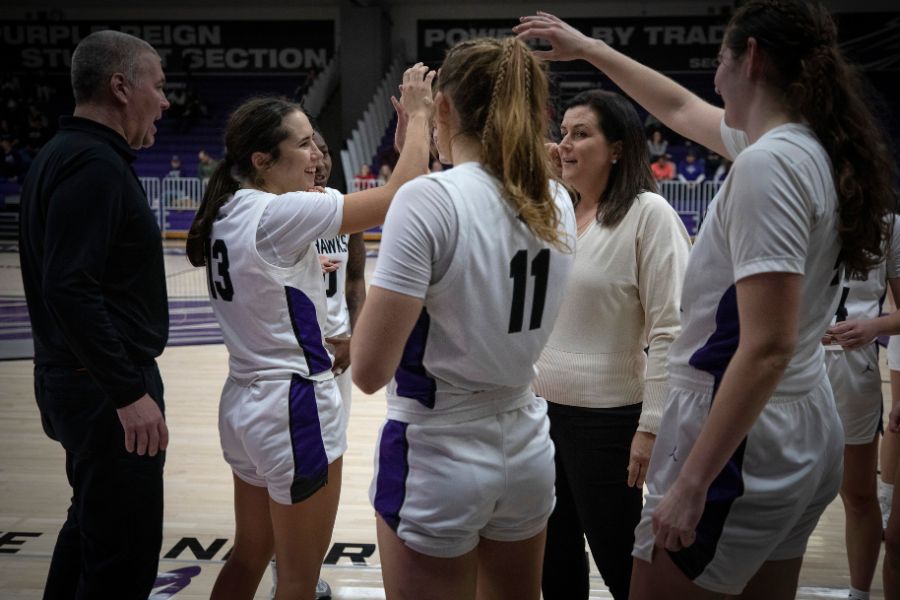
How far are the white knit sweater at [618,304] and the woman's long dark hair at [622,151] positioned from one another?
0.05 metres

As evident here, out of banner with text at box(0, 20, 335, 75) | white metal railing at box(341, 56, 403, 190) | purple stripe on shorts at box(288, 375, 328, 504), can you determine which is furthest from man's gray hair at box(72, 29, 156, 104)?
banner with text at box(0, 20, 335, 75)

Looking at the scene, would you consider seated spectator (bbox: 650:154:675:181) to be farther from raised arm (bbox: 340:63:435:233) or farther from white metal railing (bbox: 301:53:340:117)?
raised arm (bbox: 340:63:435:233)

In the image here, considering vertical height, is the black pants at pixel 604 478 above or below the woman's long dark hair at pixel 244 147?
below

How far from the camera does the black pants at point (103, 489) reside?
225 cm

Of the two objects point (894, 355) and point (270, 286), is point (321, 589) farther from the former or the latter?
point (894, 355)

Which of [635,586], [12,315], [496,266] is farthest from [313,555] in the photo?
[12,315]

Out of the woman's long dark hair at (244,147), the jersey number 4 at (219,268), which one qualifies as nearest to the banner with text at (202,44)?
the woman's long dark hair at (244,147)

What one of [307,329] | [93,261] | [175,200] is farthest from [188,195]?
[93,261]

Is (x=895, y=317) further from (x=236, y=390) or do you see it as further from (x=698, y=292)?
(x=236, y=390)

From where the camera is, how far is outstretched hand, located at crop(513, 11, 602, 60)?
210 centimetres

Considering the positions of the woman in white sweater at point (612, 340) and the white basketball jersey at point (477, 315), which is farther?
the woman in white sweater at point (612, 340)

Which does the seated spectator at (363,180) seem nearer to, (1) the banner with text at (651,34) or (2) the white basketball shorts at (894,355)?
(1) the banner with text at (651,34)

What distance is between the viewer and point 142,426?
2.19 m

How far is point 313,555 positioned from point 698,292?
1375 mm
